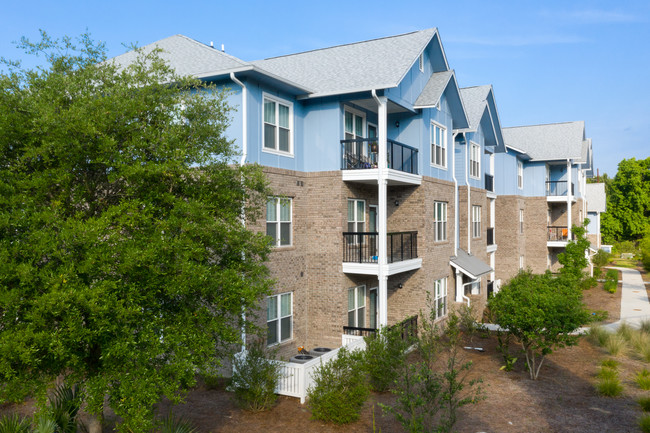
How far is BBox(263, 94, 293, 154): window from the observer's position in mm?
15788

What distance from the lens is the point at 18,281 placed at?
22.7 ft

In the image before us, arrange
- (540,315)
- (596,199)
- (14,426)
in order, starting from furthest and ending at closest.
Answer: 1. (596,199)
2. (540,315)
3. (14,426)

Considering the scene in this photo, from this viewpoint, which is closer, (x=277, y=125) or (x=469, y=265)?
(x=277, y=125)

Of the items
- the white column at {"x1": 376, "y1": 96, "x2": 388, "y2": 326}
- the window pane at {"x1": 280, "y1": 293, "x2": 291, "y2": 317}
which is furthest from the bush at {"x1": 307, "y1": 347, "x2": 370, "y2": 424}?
the white column at {"x1": 376, "y1": 96, "x2": 388, "y2": 326}

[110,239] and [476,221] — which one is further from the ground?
[476,221]

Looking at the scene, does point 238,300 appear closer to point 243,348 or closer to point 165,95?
point 165,95

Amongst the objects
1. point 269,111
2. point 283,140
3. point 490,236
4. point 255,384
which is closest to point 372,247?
point 283,140

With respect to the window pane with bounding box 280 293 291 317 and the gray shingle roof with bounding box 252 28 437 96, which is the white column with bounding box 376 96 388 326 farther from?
the window pane with bounding box 280 293 291 317

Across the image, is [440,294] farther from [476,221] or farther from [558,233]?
[558,233]

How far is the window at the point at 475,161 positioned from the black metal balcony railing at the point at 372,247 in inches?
347

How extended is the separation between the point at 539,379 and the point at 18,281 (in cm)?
1449

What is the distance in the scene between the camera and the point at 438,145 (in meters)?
22.4

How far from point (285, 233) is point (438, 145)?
9.25 meters

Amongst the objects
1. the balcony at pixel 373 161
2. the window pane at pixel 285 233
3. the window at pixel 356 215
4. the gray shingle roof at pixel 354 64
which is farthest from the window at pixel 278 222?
the gray shingle roof at pixel 354 64
